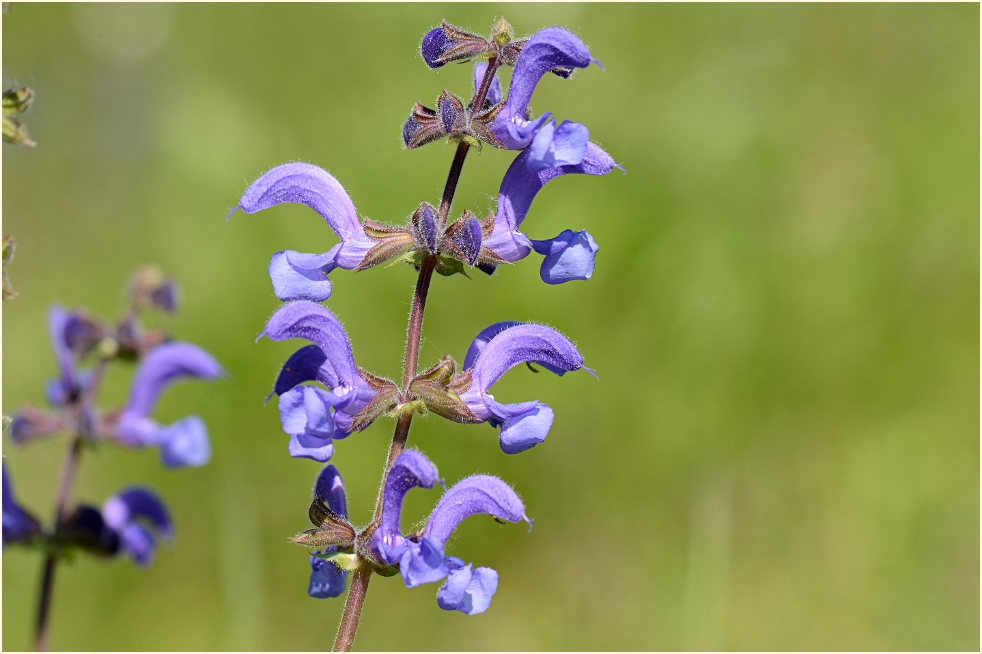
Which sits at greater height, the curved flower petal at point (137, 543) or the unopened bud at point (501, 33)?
the unopened bud at point (501, 33)

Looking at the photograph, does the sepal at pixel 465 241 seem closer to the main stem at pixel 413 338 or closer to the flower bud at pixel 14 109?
the main stem at pixel 413 338

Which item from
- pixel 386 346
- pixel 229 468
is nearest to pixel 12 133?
pixel 229 468

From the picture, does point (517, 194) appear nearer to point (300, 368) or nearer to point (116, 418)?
point (300, 368)

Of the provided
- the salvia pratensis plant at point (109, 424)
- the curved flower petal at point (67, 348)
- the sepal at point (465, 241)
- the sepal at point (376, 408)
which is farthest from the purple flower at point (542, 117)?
the curved flower petal at point (67, 348)

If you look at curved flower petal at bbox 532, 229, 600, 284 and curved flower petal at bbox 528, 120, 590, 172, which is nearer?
curved flower petal at bbox 528, 120, 590, 172

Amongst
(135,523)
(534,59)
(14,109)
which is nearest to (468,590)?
(534,59)

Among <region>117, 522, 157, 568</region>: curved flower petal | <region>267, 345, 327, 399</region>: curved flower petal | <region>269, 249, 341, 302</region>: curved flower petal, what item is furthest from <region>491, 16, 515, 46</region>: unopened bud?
<region>117, 522, 157, 568</region>: curved flower petal

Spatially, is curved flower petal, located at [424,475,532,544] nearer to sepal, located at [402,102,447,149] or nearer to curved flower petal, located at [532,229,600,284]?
curved flower petal, located at [532,229,600,284]
